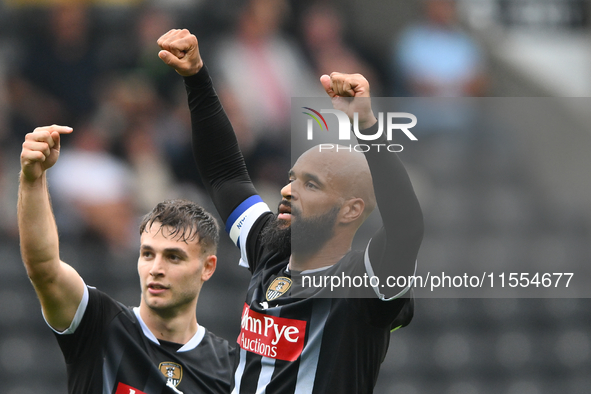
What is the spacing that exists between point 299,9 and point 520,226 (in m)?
3.68

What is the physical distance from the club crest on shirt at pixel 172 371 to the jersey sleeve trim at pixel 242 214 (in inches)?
25.2

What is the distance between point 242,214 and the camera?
375 centimetres

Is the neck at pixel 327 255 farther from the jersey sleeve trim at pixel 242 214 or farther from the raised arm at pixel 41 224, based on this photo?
the raised arm at pixel 41 224

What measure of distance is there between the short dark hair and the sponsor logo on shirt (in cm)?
62

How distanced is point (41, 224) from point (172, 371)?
936mm

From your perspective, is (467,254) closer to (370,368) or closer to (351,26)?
(370,368)

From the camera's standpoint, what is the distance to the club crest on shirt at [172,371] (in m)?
3.62

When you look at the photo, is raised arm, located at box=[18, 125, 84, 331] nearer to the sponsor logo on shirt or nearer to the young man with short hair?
the young man with short hair

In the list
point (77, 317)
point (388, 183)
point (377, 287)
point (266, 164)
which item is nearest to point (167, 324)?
point (77, 317)

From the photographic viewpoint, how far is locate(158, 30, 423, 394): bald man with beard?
2854 mm

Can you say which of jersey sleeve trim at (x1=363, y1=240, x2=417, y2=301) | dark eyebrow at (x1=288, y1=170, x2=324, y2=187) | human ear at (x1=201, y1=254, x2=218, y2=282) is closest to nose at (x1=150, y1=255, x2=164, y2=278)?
human ear at (x1=201, y1=254, x2=218, y2=282)

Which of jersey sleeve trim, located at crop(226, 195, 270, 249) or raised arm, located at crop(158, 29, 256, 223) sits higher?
raised arm, located at crop(158, 29, 256, 223)

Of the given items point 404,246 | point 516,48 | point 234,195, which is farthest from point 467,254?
point 516,48

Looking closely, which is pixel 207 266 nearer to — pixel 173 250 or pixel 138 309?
pixel 173 250
